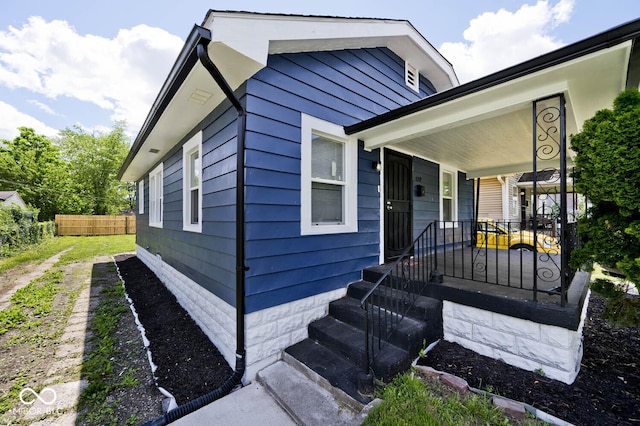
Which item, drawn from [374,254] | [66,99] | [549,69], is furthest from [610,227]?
[66,99]

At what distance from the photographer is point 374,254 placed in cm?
399

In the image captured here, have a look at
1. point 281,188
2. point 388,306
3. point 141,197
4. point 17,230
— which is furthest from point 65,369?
point 17,230

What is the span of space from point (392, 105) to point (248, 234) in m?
3.68

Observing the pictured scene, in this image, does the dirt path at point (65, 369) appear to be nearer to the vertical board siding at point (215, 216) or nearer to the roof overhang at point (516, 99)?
the vertical board siding at point (215, 216)

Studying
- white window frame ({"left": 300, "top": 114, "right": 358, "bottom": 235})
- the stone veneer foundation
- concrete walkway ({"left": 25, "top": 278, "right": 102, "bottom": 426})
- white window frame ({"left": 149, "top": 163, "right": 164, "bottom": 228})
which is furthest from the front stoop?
white window frame ({"left": 149, "top": 163, "right": 164, "bottom": 228})

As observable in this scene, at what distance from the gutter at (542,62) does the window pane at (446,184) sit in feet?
12.3

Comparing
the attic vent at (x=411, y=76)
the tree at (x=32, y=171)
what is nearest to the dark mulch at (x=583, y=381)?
the attic vent at (x=411, y=76)

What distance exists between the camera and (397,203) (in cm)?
462

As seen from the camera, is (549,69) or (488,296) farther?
(488,296)

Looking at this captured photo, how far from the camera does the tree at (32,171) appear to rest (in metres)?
19.3

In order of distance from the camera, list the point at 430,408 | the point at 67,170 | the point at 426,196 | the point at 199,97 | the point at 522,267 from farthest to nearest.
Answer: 1. the point at 67,170
2. the point at 426,196
3. the point at 522,267
4. the point at 199,97
5. the point at 430,408

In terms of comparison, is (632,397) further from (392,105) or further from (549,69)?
(392,105)

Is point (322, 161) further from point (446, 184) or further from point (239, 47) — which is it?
point (446, 184)

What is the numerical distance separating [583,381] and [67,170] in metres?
31.2
